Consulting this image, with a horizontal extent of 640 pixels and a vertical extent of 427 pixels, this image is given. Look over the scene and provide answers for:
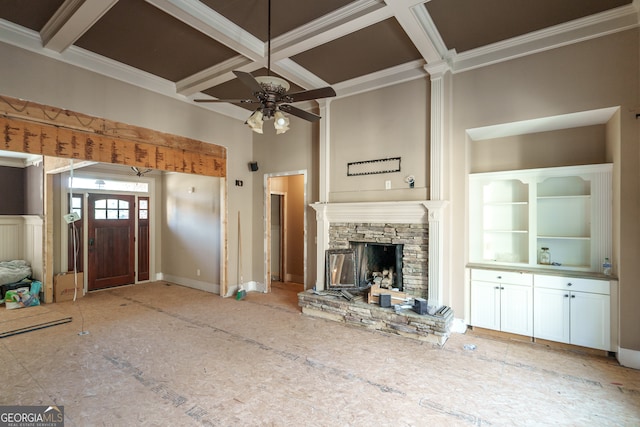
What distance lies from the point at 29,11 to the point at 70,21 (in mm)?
448

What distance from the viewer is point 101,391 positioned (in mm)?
2506

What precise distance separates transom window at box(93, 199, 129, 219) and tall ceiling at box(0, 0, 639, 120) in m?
3.05

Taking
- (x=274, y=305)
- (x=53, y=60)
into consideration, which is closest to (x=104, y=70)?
(x=53, y=60)

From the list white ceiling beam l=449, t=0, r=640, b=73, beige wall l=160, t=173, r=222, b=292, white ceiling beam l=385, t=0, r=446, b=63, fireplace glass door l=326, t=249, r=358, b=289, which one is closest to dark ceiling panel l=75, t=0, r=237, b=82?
white ceiling beam l=385, t=0, r=446, b=63

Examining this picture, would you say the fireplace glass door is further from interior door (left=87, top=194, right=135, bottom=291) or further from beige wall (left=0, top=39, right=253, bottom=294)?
interior door (left=87, top=194, right=135, bottom=291)

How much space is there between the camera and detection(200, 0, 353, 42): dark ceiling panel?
2938 millimetres

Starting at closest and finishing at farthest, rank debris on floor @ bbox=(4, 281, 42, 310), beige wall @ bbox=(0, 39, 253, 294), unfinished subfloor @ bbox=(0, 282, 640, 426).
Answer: unfinished subfloor @ bbox=(0, 282, 640, 426)
beige wall @ bbox=(0, 39, 253, 294)
debris on floor @ bbox=(4, 281, 42, 310)

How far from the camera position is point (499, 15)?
3.06 m

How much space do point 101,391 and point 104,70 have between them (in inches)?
148

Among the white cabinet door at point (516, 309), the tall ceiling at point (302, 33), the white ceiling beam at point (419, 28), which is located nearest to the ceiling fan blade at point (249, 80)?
the tall ceiling at point (302, 33)

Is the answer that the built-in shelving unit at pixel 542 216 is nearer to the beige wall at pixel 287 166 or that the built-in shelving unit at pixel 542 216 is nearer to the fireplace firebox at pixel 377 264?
the fireplace firebox at pixel 377 264

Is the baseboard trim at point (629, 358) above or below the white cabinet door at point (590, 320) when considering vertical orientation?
below

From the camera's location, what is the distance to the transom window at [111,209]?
6.09 m

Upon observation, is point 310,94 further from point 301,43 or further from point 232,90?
point 232,90
